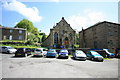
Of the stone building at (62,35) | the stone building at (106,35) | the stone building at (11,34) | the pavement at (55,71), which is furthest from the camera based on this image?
the stone building at (11,34)

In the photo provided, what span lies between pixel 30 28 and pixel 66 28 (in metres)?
35.4

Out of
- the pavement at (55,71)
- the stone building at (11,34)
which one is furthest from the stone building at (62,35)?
the pavement at (55,71)

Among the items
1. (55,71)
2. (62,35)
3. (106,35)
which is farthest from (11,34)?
(55,71)

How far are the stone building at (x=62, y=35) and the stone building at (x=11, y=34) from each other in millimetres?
19736

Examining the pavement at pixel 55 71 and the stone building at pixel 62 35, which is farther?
the stone building at pixel 62 35

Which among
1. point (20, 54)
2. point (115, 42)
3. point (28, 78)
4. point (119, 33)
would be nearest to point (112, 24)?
point (119, 33)

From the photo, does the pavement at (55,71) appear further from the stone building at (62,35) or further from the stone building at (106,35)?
the stone building at (62,35)

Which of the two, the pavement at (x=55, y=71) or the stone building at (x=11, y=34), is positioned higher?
the stone building at (x=11, y=34)

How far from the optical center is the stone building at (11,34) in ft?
137

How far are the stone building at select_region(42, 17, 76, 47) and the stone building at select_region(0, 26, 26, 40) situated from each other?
19.7 metres

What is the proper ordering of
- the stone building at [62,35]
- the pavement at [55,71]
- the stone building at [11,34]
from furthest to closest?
1. the stone building at [11,34]
2. the stone building at [62,35]
3. the pavement at [55,71]

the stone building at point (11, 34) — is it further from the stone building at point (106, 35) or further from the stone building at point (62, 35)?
the stone building at point (106, 35)

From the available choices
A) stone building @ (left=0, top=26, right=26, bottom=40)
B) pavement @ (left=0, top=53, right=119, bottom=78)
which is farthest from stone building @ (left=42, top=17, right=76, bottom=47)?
pavement @ (left=0, top=53, right=119, bottom=78)

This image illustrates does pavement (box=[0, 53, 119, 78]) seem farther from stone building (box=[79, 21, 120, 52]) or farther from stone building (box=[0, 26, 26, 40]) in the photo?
stone building (box=[0, 26, 26, 40])
